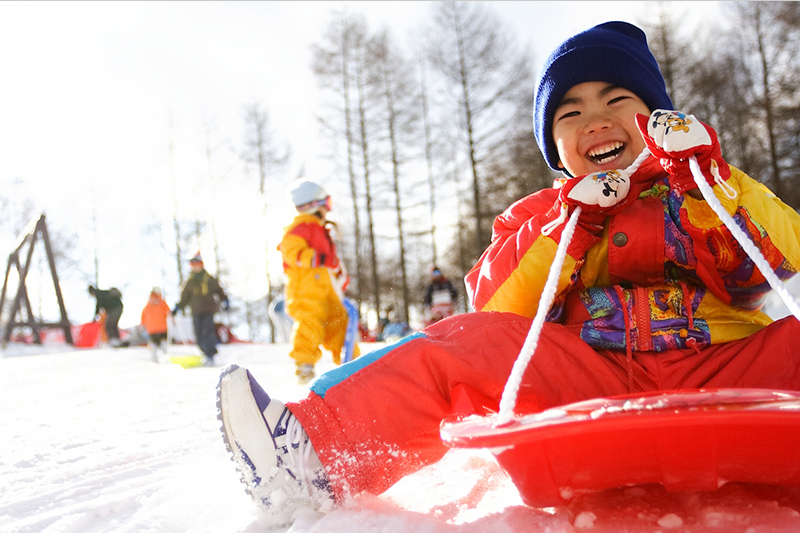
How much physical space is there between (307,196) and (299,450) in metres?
3.60

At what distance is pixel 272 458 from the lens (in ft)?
3.70

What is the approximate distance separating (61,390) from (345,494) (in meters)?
3.42

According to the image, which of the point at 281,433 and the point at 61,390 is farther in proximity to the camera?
the point at 61,390

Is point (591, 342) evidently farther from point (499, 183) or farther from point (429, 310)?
point (499, 183)

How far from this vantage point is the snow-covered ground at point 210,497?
0.96 m

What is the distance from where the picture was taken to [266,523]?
1.09 m

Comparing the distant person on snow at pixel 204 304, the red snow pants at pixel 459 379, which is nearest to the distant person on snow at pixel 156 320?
the distant person on snow at pixel 204 304

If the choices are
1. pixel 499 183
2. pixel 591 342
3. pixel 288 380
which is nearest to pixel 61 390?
pixel 288 380

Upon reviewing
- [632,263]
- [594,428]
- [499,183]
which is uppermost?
[499,183]

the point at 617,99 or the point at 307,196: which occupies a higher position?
the point at 307,196

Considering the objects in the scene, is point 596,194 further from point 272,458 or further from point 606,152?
point 272,458

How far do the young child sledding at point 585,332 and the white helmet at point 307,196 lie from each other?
10.4 feet

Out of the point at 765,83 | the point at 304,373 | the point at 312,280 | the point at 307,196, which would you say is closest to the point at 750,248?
the point at 304,373

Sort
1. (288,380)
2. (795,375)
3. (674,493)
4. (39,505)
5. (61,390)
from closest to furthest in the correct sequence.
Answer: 1. (674,493)
2. (795,375)
3. (39,505)
4. (61,390)
5. (288,380)
